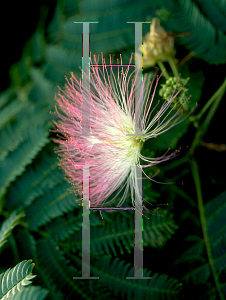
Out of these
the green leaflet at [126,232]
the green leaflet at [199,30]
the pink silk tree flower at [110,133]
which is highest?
the green leaflet at [199,30]

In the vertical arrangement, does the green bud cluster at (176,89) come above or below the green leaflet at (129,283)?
above

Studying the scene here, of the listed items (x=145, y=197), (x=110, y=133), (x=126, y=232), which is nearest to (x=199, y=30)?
(x=110, y=133)

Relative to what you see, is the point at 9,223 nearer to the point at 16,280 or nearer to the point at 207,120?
the point at 16,280

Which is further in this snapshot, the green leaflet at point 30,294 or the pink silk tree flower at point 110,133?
the pink silk tree flower at point 110,133

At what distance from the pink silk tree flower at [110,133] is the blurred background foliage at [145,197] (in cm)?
5

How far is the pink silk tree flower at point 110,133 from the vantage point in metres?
0.96

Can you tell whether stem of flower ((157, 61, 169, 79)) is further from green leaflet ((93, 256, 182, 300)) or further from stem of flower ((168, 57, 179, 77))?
green leaflet ((93, 256, 182, 300))

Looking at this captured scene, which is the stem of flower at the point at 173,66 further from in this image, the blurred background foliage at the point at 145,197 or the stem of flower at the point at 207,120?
the stem of flower at the point at 207,120

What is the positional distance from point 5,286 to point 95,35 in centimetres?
95

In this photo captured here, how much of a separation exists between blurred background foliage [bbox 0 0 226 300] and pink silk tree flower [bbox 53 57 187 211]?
0.17 ft

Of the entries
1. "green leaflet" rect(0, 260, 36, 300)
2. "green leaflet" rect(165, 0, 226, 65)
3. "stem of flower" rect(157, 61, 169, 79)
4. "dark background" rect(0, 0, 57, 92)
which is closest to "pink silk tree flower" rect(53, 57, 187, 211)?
"stem of flower" rect(157, 61, 169, 79)

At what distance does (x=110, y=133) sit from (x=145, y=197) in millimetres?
279

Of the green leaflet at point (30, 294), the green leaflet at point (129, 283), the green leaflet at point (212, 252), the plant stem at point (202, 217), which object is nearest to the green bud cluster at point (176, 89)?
the plant stem at point (202, 217)

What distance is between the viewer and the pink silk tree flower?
955mm
